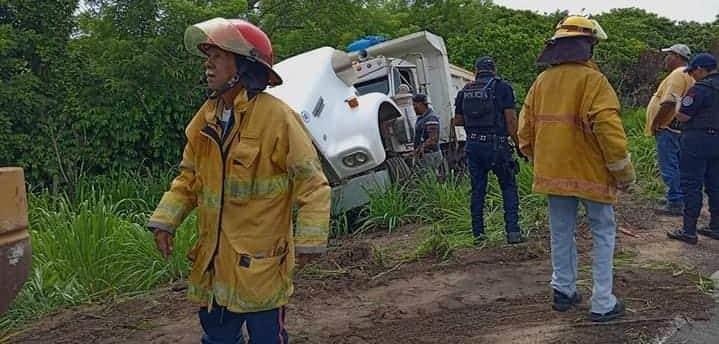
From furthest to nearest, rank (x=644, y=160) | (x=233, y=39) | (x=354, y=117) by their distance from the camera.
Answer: (x=644, y=160)
(x=354, y=117)
(x=233, y=39)

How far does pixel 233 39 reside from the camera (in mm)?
3242

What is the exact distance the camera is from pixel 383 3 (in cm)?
2016

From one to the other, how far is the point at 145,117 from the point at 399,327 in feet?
22.2

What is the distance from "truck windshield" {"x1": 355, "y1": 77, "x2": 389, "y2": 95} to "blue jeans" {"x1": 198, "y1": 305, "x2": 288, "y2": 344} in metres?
7.45

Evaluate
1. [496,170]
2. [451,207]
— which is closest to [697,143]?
[496,170]

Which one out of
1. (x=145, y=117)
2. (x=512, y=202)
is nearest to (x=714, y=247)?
→ (x=512, y=202)

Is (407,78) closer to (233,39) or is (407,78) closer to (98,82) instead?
(98,82)

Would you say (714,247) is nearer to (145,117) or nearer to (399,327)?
(399,327)

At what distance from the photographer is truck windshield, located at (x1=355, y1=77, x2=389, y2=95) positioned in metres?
10.7

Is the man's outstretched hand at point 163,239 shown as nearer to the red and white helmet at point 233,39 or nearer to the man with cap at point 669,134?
the red and white helmet at point 233,39

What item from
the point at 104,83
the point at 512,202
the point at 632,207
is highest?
the point at 104,83

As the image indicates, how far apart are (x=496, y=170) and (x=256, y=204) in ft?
12.8

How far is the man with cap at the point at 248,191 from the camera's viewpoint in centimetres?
319

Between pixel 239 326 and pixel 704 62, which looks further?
pixel 704 62
